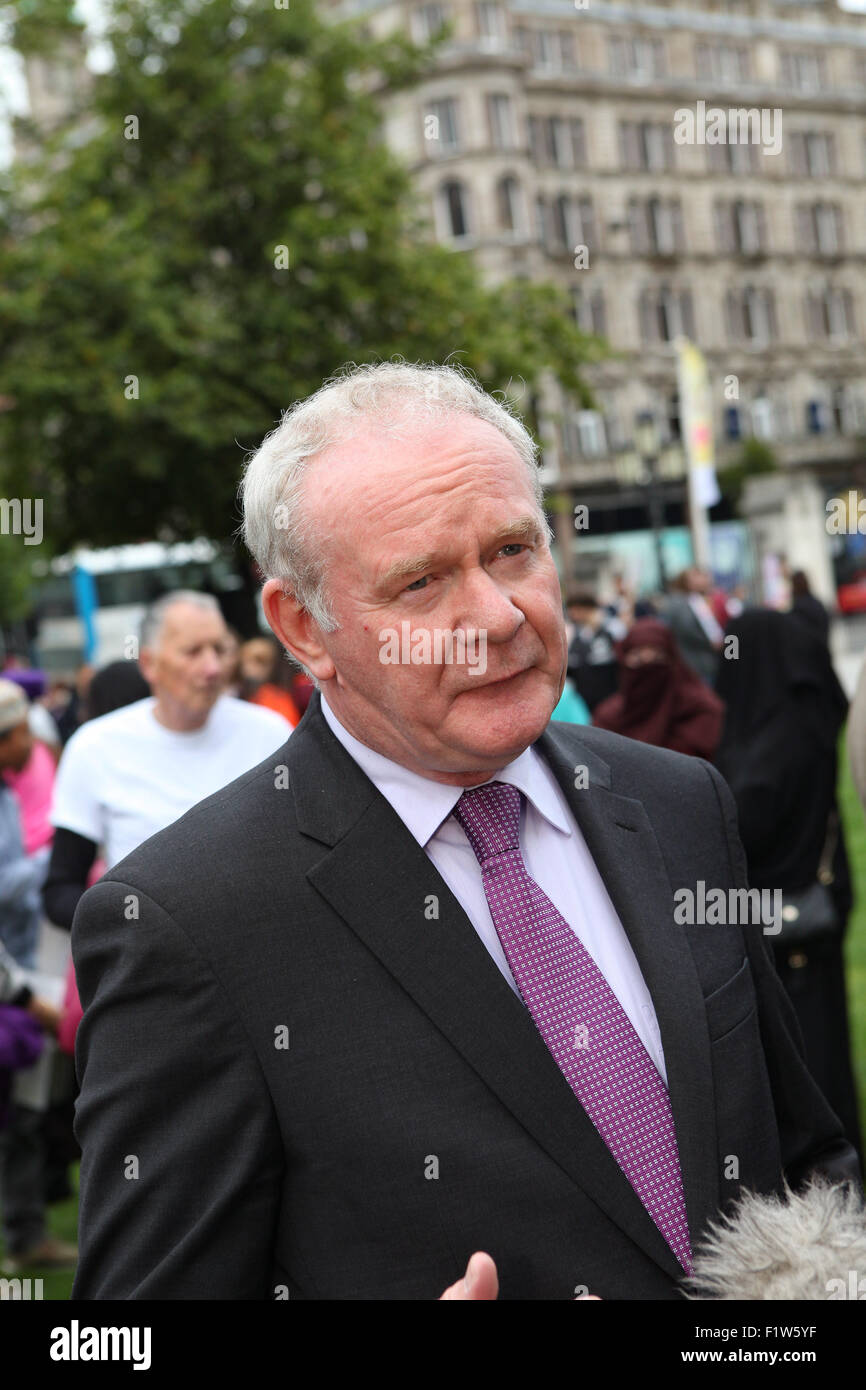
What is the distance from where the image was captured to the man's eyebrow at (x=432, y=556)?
6.48ft

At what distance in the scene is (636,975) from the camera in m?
2.14

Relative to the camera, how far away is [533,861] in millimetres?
2162

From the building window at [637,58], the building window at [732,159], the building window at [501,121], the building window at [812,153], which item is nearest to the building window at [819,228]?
the building window at [812,153]

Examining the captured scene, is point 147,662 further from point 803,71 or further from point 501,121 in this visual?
point 803,71

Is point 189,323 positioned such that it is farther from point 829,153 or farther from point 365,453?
point 829,153

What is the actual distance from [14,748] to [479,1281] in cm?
500

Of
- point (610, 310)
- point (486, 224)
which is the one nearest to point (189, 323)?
point (486, 224)

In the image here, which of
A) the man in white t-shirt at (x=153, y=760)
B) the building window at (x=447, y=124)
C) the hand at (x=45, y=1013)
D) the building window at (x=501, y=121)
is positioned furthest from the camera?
the building window at (x=501, y=121)

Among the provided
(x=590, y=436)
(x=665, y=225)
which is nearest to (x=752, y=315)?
(x=665, y=225)

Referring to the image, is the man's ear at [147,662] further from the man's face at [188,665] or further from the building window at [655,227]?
the building window at [655,227]

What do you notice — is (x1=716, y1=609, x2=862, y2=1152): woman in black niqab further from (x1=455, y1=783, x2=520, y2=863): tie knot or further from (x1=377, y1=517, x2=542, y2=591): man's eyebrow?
(x1=377, y1=517, x2=542, y2=591): man's eyebrow

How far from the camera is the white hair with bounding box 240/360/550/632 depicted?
2.09 meters

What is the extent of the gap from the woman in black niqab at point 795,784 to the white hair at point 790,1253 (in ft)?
11.6

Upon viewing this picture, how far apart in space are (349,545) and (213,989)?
0.58 meters
